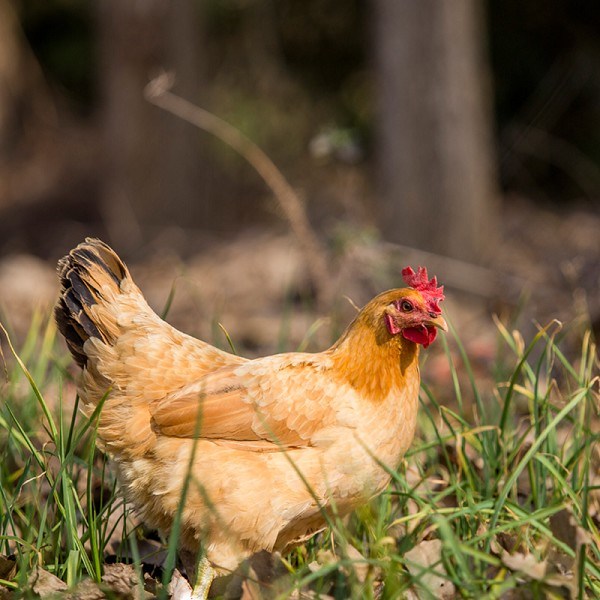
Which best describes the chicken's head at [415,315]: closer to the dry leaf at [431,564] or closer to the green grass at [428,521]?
the green grass at [428,521]

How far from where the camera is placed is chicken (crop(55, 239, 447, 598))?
2.75 meters

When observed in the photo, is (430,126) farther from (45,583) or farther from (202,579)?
(45,583)

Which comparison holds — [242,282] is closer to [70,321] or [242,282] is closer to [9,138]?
[70,321]

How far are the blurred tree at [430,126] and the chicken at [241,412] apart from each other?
452 cm

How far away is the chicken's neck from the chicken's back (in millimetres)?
425

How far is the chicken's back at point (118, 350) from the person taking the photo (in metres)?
2.94

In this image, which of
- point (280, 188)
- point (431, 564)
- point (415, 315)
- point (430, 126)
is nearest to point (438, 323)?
point (415, 315)

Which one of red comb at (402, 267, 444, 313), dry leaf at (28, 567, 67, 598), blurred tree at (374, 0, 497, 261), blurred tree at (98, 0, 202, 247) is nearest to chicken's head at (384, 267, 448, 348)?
red comb at (402, 267, 444, 313)

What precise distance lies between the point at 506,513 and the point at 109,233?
27.6 ft

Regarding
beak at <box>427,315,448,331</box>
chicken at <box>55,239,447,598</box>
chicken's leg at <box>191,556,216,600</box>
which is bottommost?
chicken's leg at <box>191,556,216,600</box>

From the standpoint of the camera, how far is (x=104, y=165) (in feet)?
34.8

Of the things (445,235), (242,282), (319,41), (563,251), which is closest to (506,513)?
(445,235)

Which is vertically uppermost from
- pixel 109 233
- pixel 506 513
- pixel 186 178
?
pixel 506 513

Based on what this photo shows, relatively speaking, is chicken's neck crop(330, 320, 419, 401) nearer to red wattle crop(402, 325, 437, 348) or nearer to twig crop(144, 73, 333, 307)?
red wattle crop(402, 325, 437, 348)
